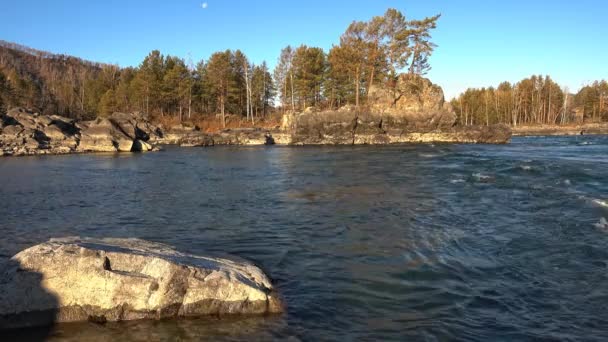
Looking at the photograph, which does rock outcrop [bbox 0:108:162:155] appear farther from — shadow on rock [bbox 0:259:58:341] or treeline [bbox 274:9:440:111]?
shadow on rock [bbox 0:259:58:341]

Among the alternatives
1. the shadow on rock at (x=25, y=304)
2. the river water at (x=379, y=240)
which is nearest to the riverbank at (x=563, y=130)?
the river water at (x=379, y=240)

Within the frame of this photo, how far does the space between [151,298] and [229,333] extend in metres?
1.31

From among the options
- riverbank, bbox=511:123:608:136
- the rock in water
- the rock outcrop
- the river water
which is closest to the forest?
riverbank, bbox=511:123:608:136

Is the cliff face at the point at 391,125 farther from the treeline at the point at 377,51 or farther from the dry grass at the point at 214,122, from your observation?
the dry grass at the point at 214,122

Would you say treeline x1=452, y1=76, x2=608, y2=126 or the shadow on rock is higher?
treeline x1=452, y1=76, x2=608, y2=126

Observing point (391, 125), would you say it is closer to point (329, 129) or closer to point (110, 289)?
point (329, 129)

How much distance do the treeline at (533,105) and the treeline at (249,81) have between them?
181 feet

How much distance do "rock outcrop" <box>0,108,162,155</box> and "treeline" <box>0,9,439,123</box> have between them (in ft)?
85.6

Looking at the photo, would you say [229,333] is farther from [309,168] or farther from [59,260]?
[309,168]

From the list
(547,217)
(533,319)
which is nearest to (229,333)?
(533,319)

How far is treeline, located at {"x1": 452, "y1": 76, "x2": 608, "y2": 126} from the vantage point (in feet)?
383

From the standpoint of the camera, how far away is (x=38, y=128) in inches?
2101

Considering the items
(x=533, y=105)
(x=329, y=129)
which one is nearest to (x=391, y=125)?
(x=329, y=129)

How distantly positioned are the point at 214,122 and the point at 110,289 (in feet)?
267
